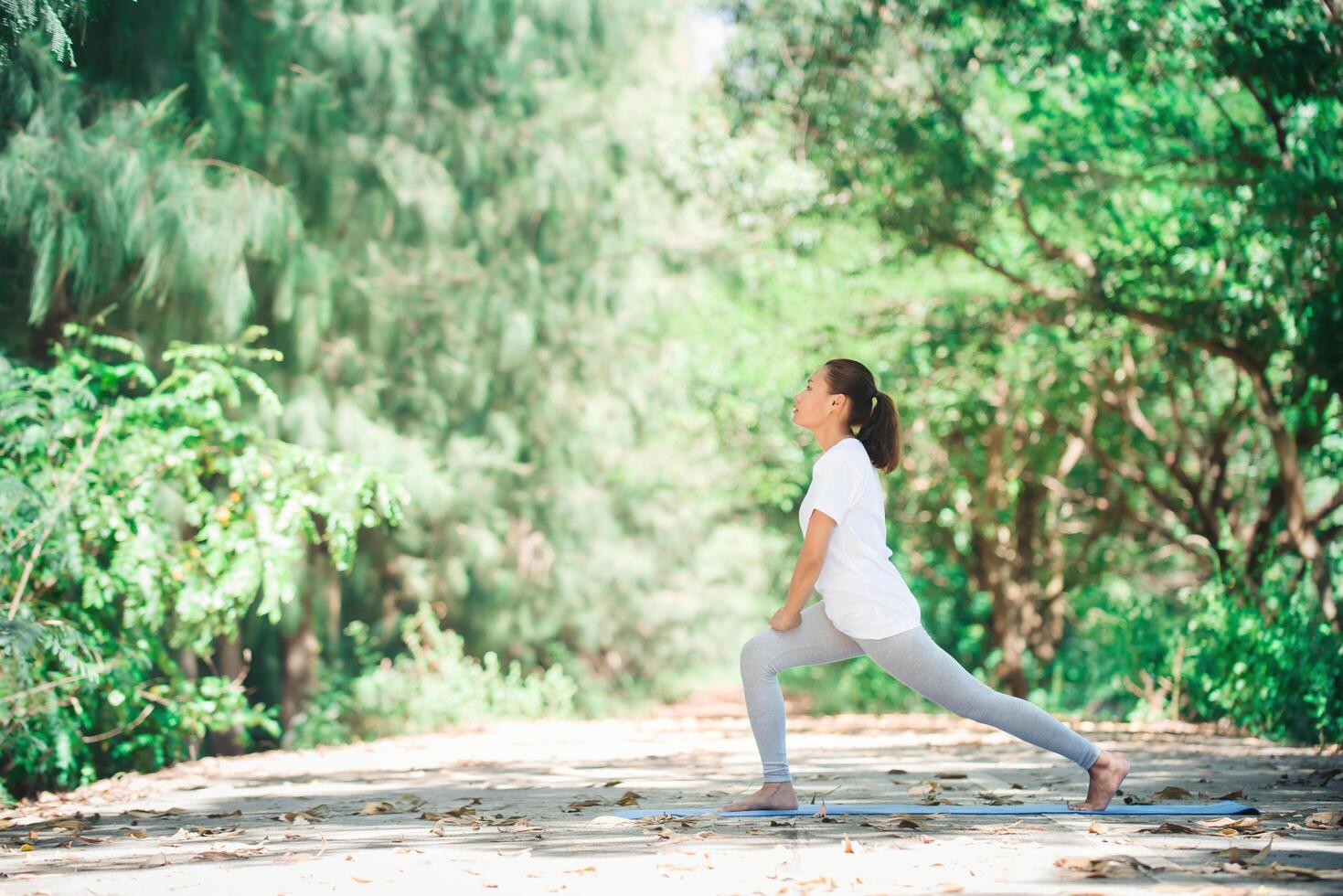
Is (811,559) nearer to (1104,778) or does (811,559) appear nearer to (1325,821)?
(1104,778)

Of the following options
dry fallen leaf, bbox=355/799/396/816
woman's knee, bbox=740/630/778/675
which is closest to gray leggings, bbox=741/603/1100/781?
woman's knee, bbox=740/630/778/675

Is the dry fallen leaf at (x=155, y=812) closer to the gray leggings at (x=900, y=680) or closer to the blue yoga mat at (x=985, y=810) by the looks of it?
the blue yoga mat at (x=985, y=810)

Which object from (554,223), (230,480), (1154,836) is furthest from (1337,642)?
(554,223)

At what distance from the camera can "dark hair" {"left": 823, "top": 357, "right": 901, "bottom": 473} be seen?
520 centimetres

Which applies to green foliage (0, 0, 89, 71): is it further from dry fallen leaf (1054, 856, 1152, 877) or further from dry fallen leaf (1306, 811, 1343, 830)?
dry fallen leaf (1306, 811, 1343, 830)

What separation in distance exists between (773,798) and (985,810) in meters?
0.80

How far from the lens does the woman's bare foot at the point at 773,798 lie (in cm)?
511

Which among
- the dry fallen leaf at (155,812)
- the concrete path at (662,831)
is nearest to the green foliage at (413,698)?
the concrete path at (662,831)

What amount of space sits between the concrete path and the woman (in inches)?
9.4

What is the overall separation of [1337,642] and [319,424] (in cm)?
879

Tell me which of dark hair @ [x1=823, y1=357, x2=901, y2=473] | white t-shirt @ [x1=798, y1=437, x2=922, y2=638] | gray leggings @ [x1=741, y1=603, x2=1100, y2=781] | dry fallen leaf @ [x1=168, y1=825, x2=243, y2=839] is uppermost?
dark hair @ [x1=823, y1=357, x2=901, y2=473]

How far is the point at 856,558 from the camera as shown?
193 inches

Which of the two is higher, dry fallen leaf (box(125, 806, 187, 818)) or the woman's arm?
the woman's arm

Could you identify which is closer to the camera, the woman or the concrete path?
the concrete path
